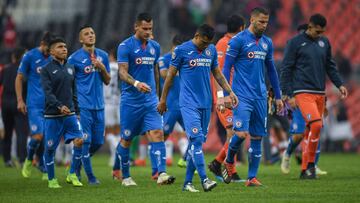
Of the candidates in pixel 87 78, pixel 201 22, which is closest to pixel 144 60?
pixel 87 78

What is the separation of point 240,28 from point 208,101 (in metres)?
3.45

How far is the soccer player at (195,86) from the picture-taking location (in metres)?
13.4

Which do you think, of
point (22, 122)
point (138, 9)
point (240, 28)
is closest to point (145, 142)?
point (22, 122)

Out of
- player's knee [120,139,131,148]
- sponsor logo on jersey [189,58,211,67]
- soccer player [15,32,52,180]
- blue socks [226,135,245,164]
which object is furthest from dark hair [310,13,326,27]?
soccer player [15,32,52,180]

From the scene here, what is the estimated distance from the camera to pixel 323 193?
1330 centimetres

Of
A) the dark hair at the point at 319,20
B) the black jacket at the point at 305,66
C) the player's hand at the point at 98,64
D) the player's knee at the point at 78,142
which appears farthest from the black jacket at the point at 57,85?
the dark hair at the point at 319,20

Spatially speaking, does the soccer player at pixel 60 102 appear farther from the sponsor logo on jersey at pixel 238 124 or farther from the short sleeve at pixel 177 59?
the sponsor logo on jersey at pixel 238 124

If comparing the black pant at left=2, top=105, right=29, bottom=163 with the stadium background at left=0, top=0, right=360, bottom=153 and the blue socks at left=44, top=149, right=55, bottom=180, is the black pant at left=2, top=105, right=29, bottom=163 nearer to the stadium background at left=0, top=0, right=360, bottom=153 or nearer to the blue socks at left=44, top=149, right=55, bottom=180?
the blue socks at left=44, top=149, right=55, bottom=180

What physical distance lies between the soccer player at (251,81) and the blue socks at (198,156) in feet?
4.47

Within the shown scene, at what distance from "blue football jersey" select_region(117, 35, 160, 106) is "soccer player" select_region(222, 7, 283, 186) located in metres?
1.35

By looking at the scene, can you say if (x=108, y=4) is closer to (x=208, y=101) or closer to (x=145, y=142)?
(x=145, y=142)

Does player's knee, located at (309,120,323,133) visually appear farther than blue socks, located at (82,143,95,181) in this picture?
No

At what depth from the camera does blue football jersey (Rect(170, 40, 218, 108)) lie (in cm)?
1359

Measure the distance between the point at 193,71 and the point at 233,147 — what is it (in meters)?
1.87
